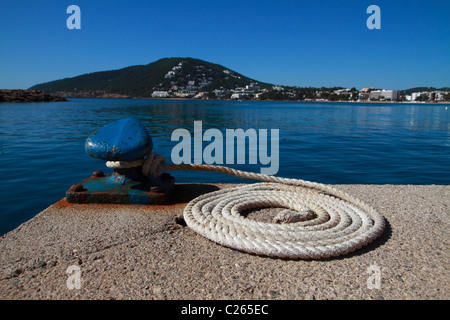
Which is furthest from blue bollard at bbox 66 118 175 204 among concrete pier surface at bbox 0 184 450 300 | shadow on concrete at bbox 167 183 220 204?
concrete pier surface at bbox 0 184 450 300

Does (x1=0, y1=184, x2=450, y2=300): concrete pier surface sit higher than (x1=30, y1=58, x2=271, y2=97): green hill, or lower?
lower

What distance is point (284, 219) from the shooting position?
8.95ft

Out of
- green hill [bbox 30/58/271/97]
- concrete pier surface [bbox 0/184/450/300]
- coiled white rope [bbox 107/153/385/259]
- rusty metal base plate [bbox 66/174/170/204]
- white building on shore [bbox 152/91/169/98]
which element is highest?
green hill [bbox 30/58/271/97]

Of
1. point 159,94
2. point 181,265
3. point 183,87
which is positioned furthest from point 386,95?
point 181,265

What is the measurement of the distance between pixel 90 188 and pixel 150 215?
0.81 meters

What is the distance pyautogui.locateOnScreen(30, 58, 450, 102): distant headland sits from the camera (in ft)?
392

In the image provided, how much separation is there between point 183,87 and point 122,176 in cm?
12648

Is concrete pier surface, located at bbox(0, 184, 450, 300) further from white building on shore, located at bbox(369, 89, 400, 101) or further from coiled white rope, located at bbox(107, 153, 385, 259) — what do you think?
white building on shore, located at bbox(369, 89, 400, 101)

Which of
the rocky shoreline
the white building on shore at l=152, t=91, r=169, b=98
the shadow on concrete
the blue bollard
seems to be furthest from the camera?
the white building on shore at l=152, t=91, r=169, b=98

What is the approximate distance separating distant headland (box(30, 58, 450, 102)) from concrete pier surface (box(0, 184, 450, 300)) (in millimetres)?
113199

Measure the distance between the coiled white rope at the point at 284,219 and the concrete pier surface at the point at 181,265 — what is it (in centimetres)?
7

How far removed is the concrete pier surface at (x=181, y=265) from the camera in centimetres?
179

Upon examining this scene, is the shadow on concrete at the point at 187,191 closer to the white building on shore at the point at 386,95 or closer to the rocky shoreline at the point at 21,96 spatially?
the rocky shoreline at the point at 21,96

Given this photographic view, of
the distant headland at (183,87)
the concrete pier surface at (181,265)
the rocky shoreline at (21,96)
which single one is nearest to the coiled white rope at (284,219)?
the concrete pier surface at (181,265)
